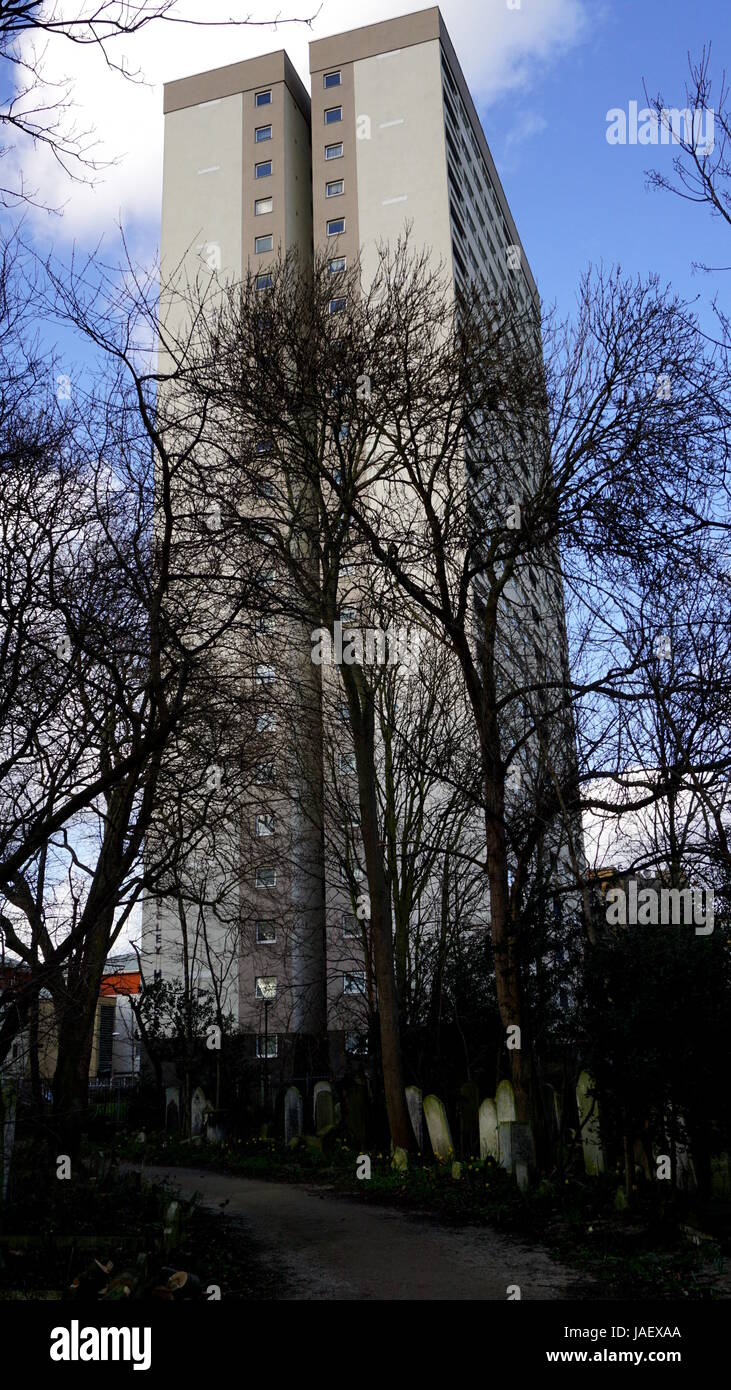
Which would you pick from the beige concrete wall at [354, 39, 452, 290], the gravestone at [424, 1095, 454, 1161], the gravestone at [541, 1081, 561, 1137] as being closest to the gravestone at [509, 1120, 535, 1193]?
the gravestone at [541, 1081, 561, 1137]

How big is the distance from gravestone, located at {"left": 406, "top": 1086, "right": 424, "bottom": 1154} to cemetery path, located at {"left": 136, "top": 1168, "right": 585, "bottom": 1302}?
8.82ft

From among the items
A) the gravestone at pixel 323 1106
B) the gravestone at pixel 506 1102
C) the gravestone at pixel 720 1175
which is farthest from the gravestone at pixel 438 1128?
the gravestone at pixel 720 1175

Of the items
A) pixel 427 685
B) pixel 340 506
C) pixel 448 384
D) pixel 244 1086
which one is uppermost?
pixel 448 384

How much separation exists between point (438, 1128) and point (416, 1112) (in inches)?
36.4

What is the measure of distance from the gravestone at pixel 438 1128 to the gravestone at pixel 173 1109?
7.72m

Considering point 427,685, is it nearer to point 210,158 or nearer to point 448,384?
point 448,384

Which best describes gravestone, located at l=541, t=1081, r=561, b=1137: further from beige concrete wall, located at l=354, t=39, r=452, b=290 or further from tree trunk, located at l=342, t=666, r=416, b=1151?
beige concrete wall, located at l=354, t=39, r=452, b=290

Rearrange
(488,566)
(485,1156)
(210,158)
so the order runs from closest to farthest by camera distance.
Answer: (485,1156) → (488,566) → (210,158)

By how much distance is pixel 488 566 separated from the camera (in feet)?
44.2

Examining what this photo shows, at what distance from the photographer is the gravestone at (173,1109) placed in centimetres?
2032

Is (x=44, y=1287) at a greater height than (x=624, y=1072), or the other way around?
(x=624, y=1072)

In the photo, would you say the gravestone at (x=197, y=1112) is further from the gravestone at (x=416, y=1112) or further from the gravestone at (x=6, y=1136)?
the gravestone at (x=6, y=1136)

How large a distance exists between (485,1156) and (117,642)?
7.61 meters
